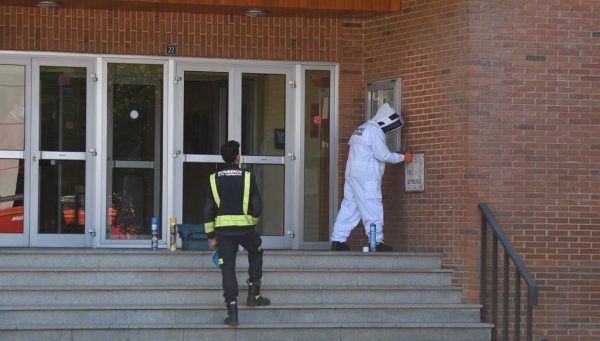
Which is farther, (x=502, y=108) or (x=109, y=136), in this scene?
(x=109, y=136)

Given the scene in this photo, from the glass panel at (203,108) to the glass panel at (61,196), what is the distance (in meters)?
1.33

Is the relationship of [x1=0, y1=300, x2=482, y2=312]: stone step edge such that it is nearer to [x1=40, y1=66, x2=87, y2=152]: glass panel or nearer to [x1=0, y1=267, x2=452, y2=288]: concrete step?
[x1=0, y1=267, x2=452, y2=288]: concrete step

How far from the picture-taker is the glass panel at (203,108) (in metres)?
13.5

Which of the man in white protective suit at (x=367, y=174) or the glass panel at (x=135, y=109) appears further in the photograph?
the glass panel at (x=135, y=109)

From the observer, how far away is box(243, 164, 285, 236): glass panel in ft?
45.0

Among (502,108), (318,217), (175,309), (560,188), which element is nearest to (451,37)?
(502,108)

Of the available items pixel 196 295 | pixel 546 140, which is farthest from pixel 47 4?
pixel 546 140

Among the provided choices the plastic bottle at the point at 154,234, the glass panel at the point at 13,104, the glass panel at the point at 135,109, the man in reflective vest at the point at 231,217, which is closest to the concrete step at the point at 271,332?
the man in reflective vest at the point at 231,217

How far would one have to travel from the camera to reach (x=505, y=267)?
35.7 ft

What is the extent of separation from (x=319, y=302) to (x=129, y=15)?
4.29 m

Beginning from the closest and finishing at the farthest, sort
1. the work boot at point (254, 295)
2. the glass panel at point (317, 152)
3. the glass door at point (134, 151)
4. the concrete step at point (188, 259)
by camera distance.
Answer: the work boot at point (254, 295) < the concrete step at point (188, 259) < the glass door at point (134, 151) < the glass panel at point (317, 152)

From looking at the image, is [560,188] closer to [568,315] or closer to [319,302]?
[568,315]

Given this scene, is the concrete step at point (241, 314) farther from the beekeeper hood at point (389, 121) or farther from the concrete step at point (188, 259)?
the beekeeper hood at point (389, 121)

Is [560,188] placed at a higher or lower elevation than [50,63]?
lower
